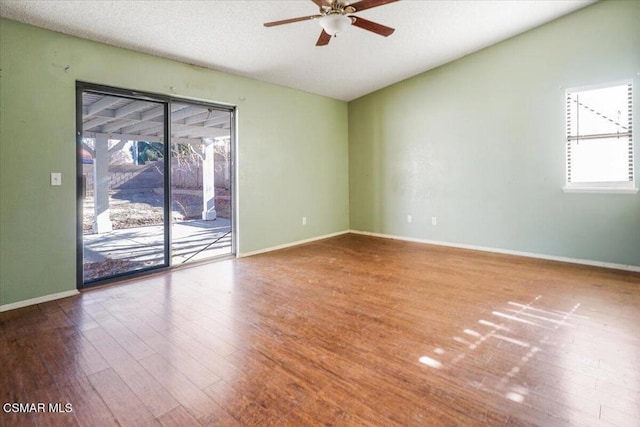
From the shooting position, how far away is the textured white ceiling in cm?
293

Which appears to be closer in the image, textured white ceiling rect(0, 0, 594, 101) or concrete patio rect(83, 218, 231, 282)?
textured white ceiling rect(0, 0, 594, 101)

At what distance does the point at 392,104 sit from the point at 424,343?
15.5ft

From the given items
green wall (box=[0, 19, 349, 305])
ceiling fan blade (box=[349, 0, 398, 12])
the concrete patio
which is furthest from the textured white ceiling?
the concrete patio

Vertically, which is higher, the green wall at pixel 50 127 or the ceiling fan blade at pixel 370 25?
the ceiling fan blade at pixel 370 25

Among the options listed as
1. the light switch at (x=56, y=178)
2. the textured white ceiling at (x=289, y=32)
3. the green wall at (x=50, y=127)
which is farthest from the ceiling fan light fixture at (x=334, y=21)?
the light switch at (x=56, y=178)

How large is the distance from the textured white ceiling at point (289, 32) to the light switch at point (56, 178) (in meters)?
1.38

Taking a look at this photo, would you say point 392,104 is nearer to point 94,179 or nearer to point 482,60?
point 482,60

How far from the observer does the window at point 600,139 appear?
389 centimetres

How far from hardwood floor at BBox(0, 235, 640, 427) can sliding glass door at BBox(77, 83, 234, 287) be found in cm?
78

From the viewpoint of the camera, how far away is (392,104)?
5.90m

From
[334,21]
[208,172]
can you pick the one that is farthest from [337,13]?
[208,172]

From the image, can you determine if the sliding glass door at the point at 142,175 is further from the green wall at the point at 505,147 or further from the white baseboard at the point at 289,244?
the green wall at the point at 505,147

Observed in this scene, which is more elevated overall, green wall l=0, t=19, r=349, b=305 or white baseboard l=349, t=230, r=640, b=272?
green wall l=0, t=19, r=349, b=305

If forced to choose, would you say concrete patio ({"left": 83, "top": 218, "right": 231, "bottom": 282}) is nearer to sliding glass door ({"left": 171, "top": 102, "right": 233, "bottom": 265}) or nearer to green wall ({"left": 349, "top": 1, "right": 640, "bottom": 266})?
sliding glass door ({"left": 171, "top": 102, "right": 233, "bottom": 265})
